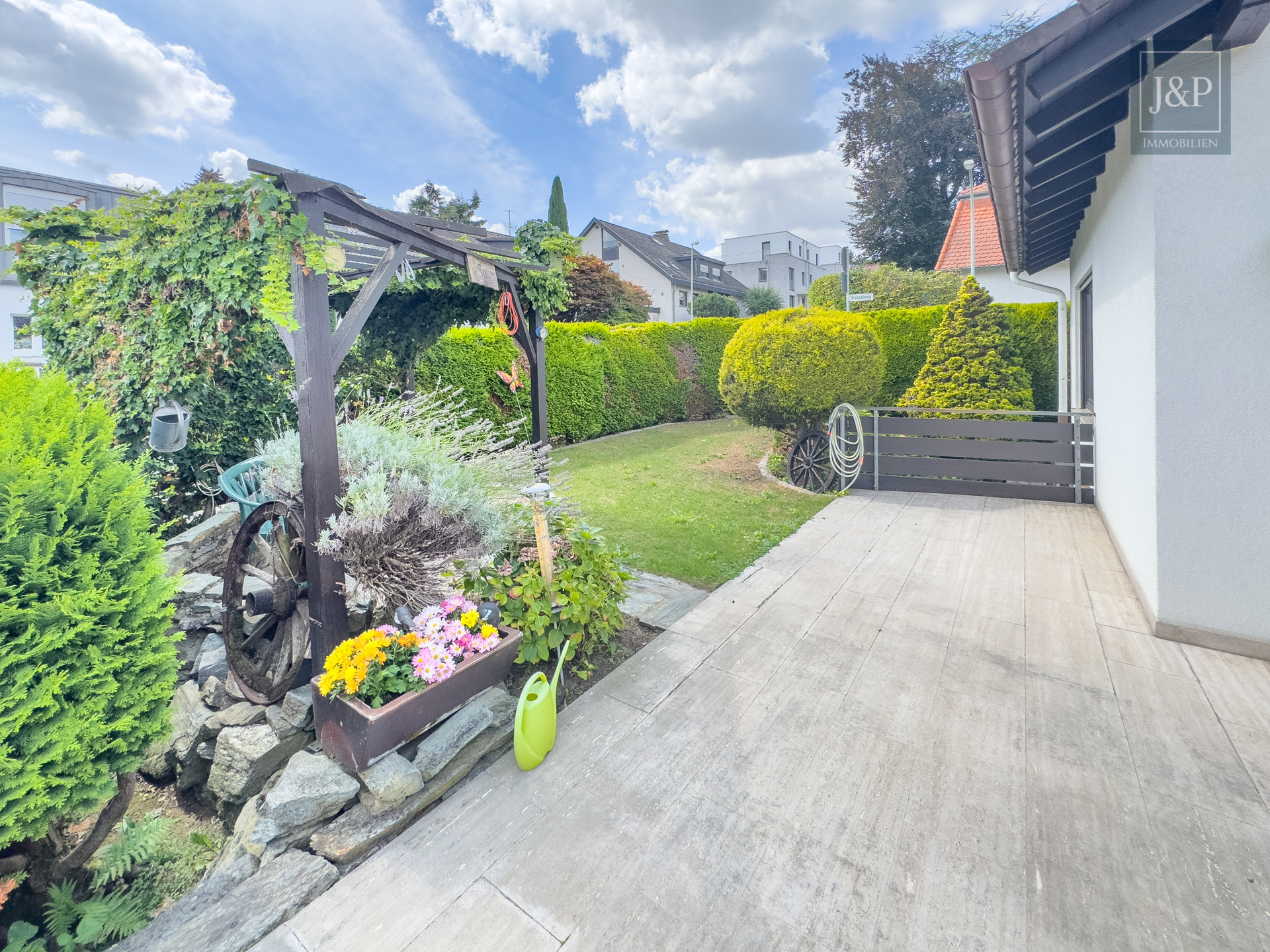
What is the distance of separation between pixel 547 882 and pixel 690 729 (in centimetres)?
88

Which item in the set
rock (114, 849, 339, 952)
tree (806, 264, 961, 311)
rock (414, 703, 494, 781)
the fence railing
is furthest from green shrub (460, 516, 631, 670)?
tree (806, 264, 961, 311)

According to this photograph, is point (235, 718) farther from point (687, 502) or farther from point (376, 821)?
point (687, 502)

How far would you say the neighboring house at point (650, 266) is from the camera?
96.2 ft

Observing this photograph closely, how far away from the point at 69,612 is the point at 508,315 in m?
3.19

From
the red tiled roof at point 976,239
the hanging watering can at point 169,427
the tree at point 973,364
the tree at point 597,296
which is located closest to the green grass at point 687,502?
the tree at point 973,364

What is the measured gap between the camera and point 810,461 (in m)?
7.38

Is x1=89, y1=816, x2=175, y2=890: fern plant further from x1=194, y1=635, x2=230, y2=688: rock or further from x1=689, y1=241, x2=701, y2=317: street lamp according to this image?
x1=689, y1=241, x2=701, y2=317: street lamp

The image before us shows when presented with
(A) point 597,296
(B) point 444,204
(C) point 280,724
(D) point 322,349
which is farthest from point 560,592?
(B) point 444,204

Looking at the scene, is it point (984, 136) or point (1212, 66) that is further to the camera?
point (984, 136)

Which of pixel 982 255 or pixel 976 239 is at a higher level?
pixel 976 239

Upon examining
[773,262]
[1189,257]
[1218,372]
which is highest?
[773,262]

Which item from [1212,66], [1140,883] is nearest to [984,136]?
[1212,66]

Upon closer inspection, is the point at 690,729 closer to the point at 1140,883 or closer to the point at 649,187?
the point at 1140,883

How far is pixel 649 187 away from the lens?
19.4 metres
